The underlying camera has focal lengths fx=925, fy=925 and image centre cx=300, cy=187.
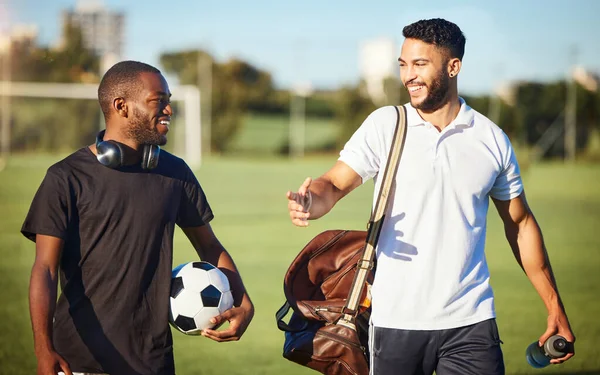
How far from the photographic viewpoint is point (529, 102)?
175 feet

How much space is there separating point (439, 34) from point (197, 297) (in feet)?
5.28

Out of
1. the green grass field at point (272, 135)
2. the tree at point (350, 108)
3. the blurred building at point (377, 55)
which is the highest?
the blurred building at point (377, 55)

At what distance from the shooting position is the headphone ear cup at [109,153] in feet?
12.6

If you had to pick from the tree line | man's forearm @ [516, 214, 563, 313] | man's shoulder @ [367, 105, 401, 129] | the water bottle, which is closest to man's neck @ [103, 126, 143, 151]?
man's shoulder @ [367, 105, 401, 129]

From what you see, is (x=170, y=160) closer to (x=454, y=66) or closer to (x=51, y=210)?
(x=51, y=210)

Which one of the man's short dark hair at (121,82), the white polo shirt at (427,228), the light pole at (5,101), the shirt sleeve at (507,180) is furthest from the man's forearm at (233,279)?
the light pole at (5,101)

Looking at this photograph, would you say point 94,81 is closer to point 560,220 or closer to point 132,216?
point 560,220

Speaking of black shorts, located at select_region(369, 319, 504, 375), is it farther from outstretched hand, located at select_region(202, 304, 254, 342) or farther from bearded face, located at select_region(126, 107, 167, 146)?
bearded face, located at select_region(126, 107, 167, 146)

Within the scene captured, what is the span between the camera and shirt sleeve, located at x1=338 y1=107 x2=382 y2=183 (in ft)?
13.4

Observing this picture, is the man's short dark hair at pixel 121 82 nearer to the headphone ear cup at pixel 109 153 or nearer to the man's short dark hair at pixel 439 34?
the headphone ear cup at pixel 109 153

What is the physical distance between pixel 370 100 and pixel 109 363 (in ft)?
167

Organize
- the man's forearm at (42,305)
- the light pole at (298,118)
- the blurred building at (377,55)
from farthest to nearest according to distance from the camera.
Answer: the blurred building at (377,55), the light pole at (298,118), the man's forearm at (42,305)

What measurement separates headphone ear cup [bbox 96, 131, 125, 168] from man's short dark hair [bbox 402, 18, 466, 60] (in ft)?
4.66

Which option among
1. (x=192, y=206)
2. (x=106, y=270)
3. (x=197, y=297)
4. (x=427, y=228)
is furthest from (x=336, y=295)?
(x=106, y=270)
